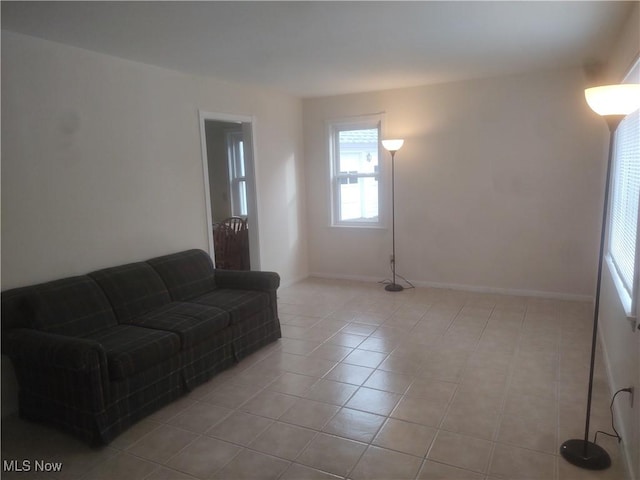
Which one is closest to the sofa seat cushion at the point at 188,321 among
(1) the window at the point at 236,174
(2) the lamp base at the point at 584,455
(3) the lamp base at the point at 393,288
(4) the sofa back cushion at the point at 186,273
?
(4) the sofa back cushion at the point at 186,273

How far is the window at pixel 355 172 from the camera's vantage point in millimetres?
5711

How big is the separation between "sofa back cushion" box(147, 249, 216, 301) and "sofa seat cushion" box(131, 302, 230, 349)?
232 millimetres

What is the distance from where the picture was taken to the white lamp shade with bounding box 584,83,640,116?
6.25 feet

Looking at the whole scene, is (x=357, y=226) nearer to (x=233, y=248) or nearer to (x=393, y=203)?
(x=393, y=203)

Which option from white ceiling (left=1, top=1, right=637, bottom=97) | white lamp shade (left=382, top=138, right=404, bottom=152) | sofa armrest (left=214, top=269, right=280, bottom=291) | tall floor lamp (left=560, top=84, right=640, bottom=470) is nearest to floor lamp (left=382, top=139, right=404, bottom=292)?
white lamp shade (left=382, top=138, right=404, bottom=152)

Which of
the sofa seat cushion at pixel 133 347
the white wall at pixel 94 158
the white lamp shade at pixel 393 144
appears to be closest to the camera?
the sofa seat cushion at pixel 133 347

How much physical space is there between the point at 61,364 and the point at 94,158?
1618 mm

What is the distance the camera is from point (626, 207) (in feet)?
9.52

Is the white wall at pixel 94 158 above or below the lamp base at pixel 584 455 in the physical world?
above

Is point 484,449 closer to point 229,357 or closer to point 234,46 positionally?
point 229,357

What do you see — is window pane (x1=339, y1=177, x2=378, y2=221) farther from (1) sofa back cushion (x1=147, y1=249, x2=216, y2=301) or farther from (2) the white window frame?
(1) sofa back cushion (x1=147, y1=249, x2=216, y2=301)

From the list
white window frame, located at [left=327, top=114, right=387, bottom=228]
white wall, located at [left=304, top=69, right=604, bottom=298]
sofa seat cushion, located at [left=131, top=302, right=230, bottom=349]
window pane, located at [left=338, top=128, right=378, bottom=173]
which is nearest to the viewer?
sofa seat cushion, located at [left=131, top=302, right=230, bottom=349]

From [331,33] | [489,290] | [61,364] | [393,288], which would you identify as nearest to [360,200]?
[393,288]

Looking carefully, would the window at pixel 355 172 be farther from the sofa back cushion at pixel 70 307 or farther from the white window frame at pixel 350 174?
the sofa back cushion at pixel 70 307
